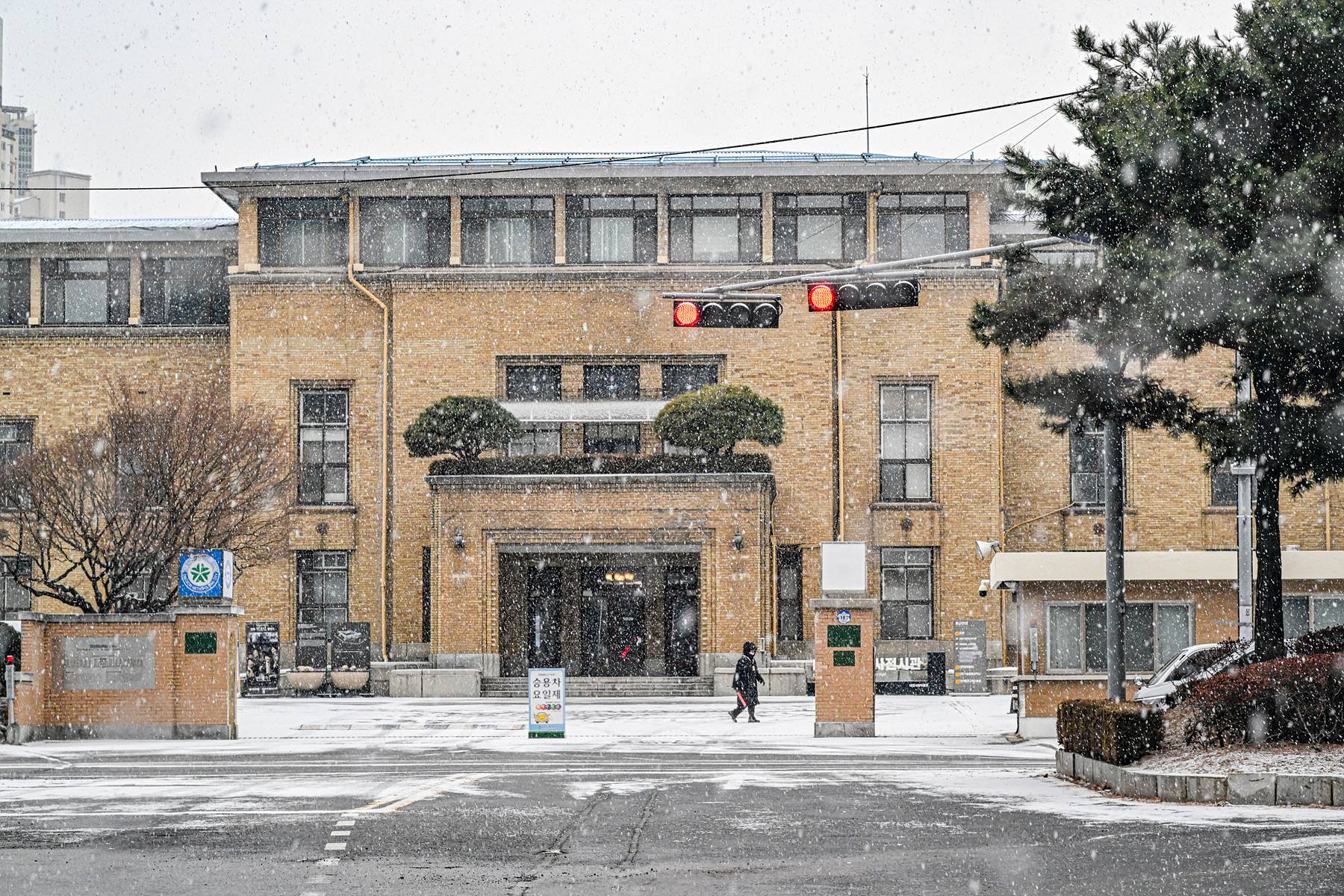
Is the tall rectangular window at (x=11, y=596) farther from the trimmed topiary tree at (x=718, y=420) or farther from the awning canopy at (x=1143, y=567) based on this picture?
the awning canopy at (x=1143, y=567)

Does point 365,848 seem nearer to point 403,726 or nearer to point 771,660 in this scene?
point 403,726

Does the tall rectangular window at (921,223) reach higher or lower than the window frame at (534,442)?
higher

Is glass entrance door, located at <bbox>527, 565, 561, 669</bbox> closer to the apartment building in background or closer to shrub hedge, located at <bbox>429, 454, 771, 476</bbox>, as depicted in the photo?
the apartment building in background

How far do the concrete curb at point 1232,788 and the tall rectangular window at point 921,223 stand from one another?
30.3 metres

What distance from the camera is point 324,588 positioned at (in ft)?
153

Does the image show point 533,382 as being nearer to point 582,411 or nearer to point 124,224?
point 582,411

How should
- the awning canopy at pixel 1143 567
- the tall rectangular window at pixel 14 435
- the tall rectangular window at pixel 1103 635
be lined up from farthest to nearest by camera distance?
the tall rectangular window at pixel 14 435
the tall rectangular window at pixel 1103 635
the awning canopy at pixel 1143 567

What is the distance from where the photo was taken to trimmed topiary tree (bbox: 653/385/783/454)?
→ 134 feet

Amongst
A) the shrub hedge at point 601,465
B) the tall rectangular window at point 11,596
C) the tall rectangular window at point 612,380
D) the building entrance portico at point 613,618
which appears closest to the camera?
the shrub hedge at point 601,465

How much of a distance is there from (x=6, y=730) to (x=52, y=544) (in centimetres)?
901

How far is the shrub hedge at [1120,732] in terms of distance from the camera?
1786cm

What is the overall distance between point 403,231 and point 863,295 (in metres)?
30.1

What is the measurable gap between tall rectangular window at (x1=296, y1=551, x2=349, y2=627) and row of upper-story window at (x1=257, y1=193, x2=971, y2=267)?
26.4 ft

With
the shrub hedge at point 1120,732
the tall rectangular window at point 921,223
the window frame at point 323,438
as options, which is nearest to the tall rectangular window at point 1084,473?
the tall rectangular window at point 921,223
